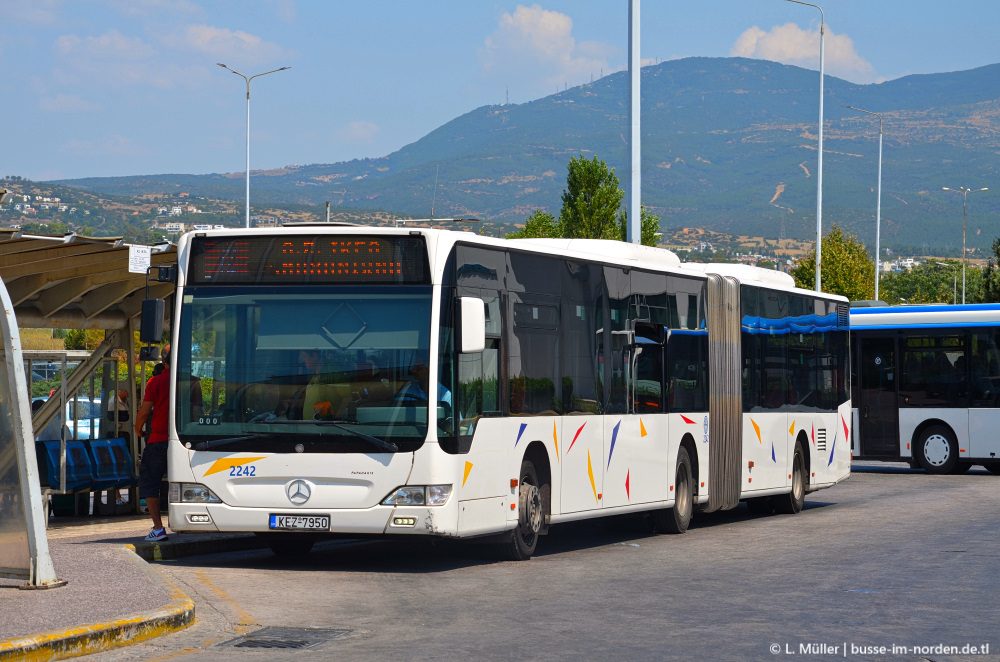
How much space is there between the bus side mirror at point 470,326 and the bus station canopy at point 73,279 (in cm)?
464

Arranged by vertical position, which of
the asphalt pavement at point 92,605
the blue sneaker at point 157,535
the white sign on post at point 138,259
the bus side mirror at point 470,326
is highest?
the white sign on post at point 138,259

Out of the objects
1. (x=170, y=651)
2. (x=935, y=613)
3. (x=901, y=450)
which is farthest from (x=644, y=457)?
(x=901, y=450)

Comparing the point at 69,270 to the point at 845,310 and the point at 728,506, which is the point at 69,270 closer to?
the point at 728,506

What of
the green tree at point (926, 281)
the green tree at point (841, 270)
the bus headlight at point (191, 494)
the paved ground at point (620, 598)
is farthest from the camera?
the green tree at point (926, 281)

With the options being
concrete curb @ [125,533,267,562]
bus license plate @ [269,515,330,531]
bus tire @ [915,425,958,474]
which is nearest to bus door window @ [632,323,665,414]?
concrete curb @ [125,533,267,562]

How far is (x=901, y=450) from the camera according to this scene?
98.1ft

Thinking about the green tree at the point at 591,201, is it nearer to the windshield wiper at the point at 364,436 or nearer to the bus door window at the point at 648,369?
the bus door window at the point at 648,369

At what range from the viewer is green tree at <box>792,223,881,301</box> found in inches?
2881

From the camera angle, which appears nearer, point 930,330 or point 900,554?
point 900,554

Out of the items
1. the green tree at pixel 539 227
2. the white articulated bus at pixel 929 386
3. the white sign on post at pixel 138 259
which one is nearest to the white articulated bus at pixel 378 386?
the white sign on post at pixel 138 259

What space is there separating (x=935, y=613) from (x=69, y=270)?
435 inches

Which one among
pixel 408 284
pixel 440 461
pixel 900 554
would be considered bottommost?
pixel 900 554

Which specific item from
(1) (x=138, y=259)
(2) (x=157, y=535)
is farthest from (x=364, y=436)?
(1) (x=138, y=259)

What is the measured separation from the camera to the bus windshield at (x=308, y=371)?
40.1ft
